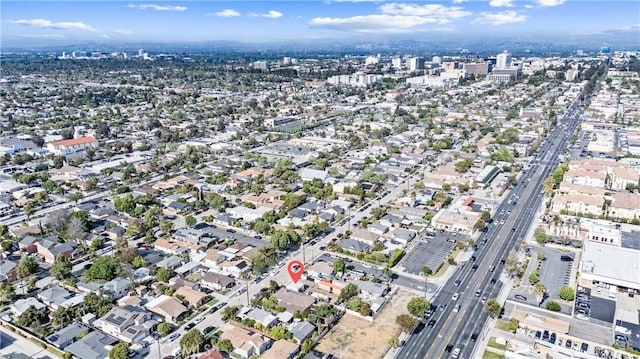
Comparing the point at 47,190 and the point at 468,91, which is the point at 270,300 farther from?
the point at 468,91

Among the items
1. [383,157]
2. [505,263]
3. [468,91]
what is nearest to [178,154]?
[383,157]

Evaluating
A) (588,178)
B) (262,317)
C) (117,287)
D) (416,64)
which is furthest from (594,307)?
(416,64)

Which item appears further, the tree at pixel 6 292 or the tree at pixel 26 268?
the tree at pixel 26 268

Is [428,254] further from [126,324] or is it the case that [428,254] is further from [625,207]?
[126,324]

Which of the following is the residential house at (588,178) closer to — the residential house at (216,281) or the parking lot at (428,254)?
the parking lot at (428,254)

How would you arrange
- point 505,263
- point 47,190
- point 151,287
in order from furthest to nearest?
point 47,190, point 505,263, point 151,287

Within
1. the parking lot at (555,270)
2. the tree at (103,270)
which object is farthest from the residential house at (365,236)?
the tree at (103,270)

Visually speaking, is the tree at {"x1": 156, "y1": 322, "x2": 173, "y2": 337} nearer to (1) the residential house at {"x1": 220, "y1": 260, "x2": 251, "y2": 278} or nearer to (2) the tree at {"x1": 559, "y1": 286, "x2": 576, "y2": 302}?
(1) the residential house at {"x1": 220, "y1": 260, "x2": 251, "y2": 278}
